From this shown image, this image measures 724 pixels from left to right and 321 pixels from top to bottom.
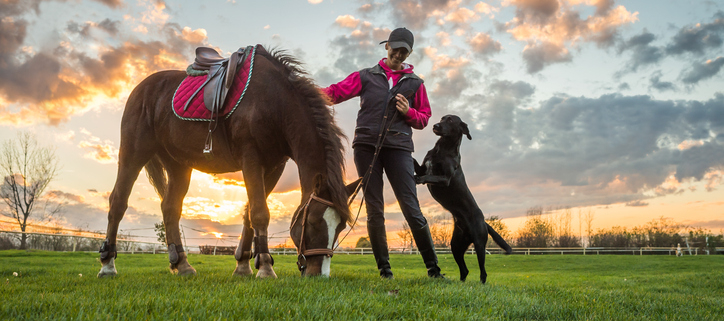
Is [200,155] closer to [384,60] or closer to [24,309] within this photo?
[384,60]

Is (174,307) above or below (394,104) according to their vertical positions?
→ below

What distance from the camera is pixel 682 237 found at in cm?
3173

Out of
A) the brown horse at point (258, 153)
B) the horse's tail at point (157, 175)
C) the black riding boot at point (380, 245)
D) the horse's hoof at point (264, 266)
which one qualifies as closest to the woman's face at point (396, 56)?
the brown horse at point (258, 153)

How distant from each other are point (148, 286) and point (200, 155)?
5.86 feet

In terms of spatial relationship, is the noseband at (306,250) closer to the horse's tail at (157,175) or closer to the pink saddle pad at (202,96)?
the pink saddle pad at (202,96)

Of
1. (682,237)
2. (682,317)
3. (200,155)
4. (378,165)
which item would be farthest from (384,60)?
(682,237)

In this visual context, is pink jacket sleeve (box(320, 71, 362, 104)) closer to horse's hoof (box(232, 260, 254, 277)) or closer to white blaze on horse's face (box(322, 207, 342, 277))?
white blaze on horse's face (box(322, 207, 342, 277))

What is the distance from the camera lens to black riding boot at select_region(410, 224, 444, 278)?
428 centimetres

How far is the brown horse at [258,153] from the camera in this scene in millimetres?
3553

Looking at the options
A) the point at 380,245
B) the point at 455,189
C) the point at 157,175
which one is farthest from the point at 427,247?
the point at 157,175

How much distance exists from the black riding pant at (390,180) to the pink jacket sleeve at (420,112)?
0.31m

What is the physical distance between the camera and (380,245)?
14.0 ft

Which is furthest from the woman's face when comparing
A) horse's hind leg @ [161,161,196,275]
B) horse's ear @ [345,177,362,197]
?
horse's hind leg @ [161,161,196,275]

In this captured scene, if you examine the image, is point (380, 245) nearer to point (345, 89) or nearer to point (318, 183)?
point (318, 183)
